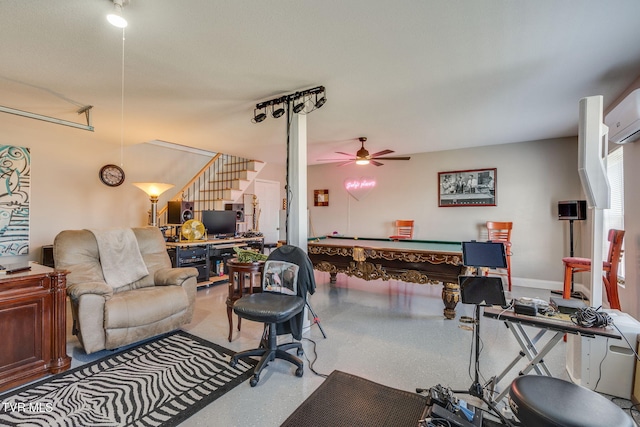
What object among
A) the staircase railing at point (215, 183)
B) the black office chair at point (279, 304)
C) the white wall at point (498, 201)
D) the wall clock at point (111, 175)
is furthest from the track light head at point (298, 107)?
the wall clock at point (111, 175)

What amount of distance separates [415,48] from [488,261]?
1702 millimetres

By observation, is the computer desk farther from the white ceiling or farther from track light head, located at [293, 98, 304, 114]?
track light head, located at [293, 98, 304, 114]

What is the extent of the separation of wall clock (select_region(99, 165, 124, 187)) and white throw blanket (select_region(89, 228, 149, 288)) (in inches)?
103

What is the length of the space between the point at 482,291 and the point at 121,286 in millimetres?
3299

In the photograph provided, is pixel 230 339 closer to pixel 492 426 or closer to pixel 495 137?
pixel 492 426

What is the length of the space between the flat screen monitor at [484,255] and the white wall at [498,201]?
3883 millimetres

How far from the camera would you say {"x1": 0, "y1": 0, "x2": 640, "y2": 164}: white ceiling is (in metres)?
1.81

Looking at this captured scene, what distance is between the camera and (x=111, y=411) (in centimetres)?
183

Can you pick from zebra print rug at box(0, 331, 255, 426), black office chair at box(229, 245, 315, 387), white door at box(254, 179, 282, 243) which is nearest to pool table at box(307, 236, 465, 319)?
black office chair at box(229, 245, 315, 387)

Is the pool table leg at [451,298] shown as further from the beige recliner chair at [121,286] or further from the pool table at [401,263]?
the beige recliner chair at [121,286]

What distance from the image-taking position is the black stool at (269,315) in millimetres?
2145

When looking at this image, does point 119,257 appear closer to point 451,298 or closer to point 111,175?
point 111,175

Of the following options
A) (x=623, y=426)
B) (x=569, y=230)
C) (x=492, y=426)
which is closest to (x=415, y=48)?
(x=623, y=426)

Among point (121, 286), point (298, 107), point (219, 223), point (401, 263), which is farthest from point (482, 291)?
point (219, 223)
